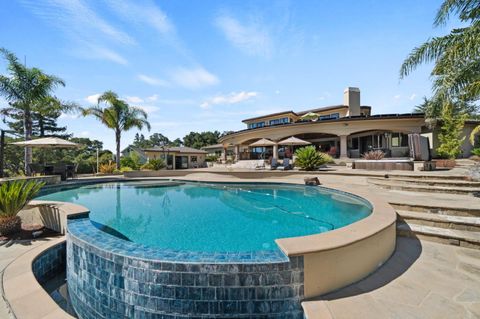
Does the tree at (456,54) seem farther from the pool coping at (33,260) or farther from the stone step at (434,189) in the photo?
the pool coping at (33,260)

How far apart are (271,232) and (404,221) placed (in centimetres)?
326

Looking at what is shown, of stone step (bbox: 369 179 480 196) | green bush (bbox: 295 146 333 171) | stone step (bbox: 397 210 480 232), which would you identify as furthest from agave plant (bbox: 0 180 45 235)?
green bush (bbox: 295 146 333 171)

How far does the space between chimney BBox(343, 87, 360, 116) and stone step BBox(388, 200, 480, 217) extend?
22.8 meters

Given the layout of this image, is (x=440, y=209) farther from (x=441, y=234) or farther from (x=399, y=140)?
(x=399, y=140)

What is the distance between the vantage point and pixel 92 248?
3.70 metres

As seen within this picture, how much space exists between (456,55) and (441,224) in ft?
17.8

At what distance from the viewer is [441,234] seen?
447 centimetres

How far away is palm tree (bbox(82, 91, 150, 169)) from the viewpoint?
20562 mm

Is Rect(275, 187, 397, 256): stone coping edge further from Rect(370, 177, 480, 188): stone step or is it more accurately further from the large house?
the large house

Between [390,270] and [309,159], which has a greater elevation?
[309,159]

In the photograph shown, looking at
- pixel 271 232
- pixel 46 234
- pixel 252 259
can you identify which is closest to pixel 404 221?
pixel 271 232

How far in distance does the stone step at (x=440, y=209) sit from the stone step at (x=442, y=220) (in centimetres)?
12

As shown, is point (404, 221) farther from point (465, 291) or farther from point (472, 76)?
point (472, 76)

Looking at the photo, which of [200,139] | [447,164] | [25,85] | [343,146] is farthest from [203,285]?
[200,139]
